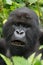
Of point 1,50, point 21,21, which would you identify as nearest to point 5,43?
point 1,50

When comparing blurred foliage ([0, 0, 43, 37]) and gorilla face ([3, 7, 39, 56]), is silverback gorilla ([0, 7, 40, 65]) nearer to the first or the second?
gorilla face ([3, 7, 39, 56])

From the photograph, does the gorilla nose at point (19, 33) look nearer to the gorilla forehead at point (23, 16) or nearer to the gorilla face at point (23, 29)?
the gorilla face at point (23, 29)

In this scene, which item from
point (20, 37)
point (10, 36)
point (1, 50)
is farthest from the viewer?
point (1, 50)

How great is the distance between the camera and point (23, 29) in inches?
144

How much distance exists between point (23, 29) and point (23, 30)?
0.04 m

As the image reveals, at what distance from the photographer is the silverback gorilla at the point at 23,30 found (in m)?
3.60

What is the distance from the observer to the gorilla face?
11.8 feet

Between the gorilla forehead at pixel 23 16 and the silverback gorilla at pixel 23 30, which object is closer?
the silverback gorilla at pixel 23 30

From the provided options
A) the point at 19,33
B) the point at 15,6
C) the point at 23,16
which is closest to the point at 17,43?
the point at 19,33

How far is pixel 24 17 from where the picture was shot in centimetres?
376

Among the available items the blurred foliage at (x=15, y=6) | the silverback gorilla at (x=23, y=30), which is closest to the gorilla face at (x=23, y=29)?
the silverback gorilla at (x=23, y=30)

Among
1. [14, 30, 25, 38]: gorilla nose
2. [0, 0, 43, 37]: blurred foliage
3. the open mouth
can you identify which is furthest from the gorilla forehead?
[0, 0, 43, 37]: blurred foliage

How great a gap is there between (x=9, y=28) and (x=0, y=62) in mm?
427

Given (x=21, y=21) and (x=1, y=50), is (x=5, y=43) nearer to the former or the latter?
(x=1, y=50)
